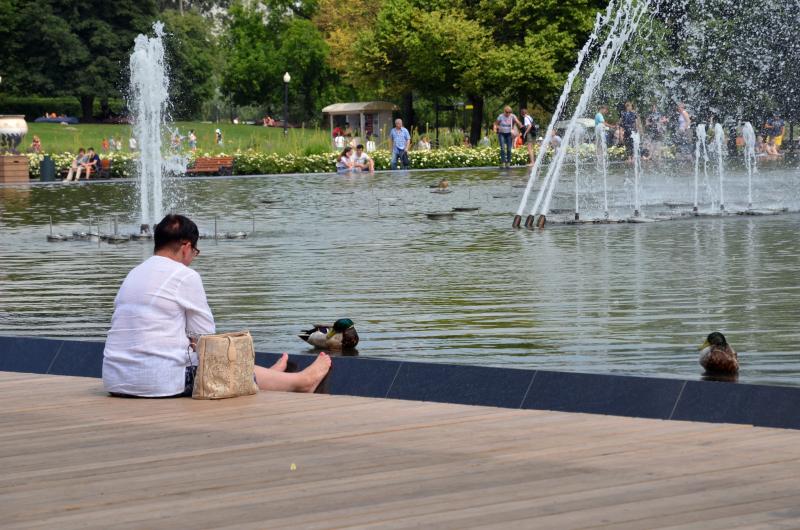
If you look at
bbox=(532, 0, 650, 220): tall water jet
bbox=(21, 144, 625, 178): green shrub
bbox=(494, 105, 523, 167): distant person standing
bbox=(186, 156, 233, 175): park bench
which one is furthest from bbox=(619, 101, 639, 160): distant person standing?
bbox=(532, 0, 650, 220): tall water jet

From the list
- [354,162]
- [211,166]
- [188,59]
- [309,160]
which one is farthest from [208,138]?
[354,162]

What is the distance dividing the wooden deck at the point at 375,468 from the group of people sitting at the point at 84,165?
34.0 metres

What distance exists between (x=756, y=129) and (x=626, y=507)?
49.6 metres

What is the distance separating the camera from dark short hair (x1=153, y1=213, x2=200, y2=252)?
7.55 meters

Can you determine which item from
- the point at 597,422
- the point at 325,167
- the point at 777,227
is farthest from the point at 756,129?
the point at 597,422

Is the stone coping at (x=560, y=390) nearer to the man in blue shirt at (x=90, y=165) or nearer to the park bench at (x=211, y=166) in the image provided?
the man in blue shirt at (x=90, y=165)

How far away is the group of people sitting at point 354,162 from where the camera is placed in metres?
40.6

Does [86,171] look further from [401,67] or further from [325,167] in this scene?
[401,67]

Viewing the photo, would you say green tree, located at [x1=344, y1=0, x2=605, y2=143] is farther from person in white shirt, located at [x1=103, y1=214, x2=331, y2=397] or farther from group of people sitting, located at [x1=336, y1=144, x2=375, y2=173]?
person in white shirt, located at [x1=103, y1=214, x2=331, y2=397]

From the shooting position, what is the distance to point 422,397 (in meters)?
7.55

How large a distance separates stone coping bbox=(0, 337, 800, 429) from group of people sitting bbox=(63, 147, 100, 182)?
32.8 m

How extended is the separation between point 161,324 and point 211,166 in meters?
35.6

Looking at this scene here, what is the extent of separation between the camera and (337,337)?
8945mm

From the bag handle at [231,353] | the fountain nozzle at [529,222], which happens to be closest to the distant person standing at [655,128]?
the fountain nozzle at [529,222]
